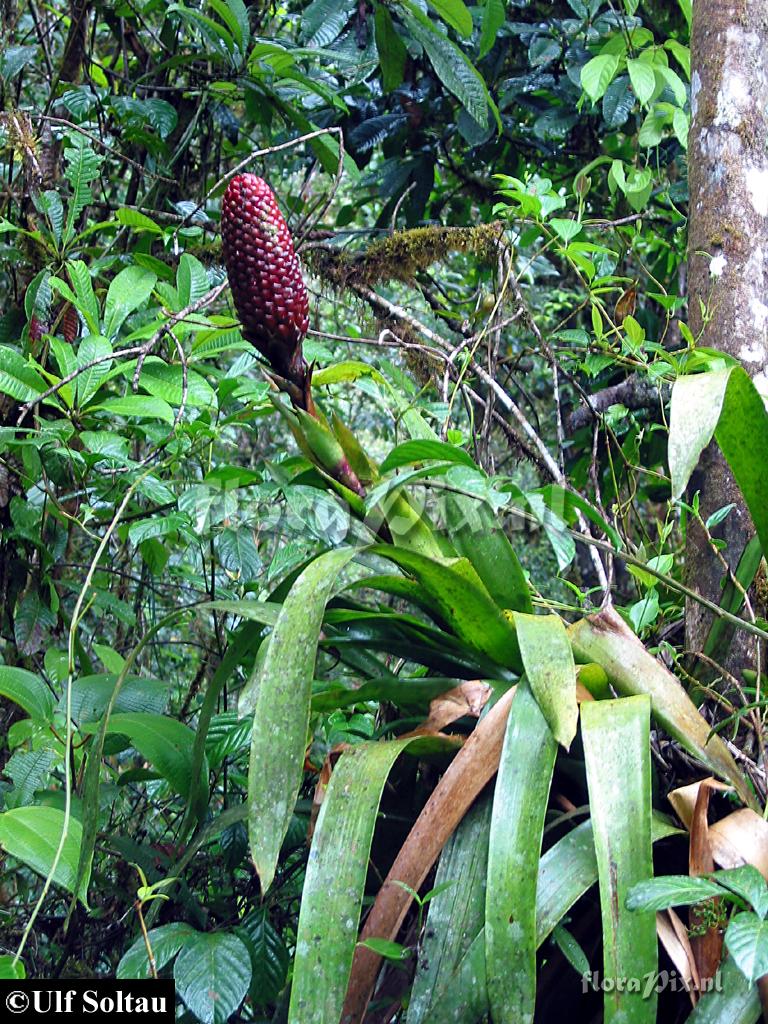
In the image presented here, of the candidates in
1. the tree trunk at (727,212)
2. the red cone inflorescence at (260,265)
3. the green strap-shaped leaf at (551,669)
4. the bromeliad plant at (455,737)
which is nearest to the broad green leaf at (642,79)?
the tree trunk at (727,212)

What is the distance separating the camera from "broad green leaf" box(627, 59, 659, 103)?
5.30 ft

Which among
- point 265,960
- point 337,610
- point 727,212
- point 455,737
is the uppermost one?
point 727,212

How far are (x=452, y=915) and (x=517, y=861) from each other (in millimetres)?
96

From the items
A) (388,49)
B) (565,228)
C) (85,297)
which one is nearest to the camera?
(85,297)

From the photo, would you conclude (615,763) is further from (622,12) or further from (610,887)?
(622,12)

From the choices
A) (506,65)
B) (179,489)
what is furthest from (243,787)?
(506,65)

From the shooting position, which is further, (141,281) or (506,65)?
(506,65)

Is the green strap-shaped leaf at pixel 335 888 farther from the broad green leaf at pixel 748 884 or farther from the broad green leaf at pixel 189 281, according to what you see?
the broad green leaf at pixel 189 281

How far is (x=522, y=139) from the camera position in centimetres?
219

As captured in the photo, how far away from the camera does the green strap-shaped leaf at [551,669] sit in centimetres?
76

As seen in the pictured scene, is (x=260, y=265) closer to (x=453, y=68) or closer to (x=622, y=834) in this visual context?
(x=622, y=834)

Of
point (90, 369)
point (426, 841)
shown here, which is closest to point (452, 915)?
point (426, 841)

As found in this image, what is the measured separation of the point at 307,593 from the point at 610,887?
0.34 m

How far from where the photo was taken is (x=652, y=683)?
86cm
